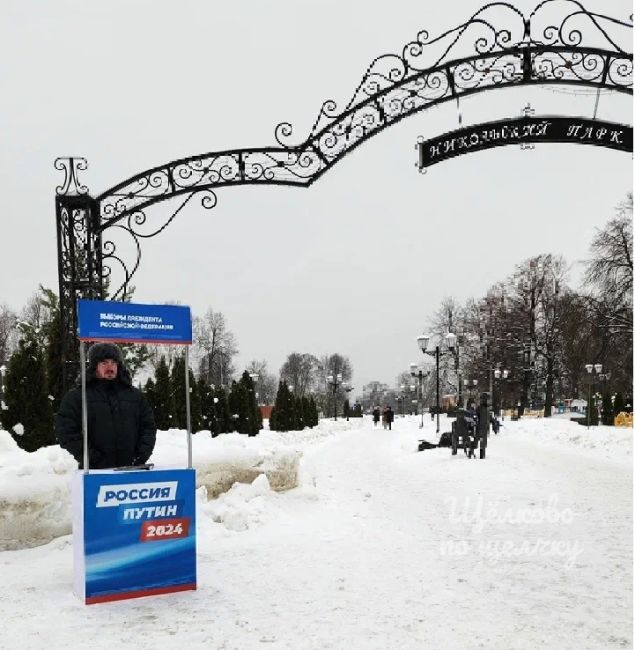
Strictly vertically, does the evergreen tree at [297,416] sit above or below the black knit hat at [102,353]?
below

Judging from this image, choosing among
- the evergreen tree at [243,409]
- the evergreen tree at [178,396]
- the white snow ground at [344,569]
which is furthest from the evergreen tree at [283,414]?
the white snow ground at [344,569]

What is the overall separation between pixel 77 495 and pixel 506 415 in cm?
5470

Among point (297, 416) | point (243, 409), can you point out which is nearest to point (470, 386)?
point (297, 416)

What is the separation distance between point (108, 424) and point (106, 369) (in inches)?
16.7

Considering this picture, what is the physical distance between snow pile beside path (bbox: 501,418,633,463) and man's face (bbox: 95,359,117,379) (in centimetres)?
1572

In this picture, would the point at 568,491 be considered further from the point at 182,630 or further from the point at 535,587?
the point at 182,630

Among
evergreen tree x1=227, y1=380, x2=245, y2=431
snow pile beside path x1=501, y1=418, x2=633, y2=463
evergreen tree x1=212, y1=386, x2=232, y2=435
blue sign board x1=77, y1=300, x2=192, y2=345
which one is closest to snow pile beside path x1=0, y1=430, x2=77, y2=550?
blue sign board x1=77, y1=300, x2=192, y2=345

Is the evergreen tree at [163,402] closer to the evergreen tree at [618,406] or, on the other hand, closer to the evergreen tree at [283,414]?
the evergreen tree at [283,414]

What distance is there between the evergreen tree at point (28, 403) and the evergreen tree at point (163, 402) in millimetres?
6036

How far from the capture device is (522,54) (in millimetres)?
8508

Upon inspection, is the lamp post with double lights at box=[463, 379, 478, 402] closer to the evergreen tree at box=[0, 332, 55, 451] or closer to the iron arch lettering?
the evergreen tree at box=[0, 332, 55, 451]

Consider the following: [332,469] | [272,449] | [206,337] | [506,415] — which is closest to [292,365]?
[206,337]

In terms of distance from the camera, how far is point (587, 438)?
24422mm

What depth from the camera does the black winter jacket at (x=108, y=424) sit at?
217 inches
